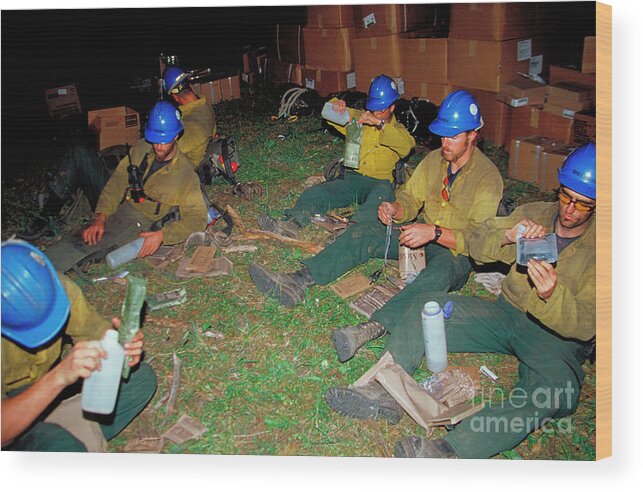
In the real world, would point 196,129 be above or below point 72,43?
below

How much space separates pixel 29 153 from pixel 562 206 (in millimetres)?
3303

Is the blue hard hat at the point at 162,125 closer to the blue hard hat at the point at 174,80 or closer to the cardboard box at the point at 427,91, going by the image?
the blue hard hat at the point at 174,80

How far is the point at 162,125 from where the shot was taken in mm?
4289

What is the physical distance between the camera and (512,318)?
3.32m

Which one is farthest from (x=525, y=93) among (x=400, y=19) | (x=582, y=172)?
(x=582, y=172)

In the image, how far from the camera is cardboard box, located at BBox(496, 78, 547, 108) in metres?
5.67

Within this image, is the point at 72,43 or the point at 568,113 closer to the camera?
the point at 72,43

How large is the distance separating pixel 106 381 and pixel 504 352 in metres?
2.29

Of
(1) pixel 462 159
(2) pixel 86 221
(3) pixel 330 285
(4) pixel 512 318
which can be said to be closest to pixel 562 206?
(4) pixel 512 318

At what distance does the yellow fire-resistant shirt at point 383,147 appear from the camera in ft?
15.5

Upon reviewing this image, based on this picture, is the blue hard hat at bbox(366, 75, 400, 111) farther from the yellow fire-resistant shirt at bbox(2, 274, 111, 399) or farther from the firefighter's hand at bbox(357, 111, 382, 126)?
the yellow fire-resistant shirt at bbox(2, 274, 111, 399)

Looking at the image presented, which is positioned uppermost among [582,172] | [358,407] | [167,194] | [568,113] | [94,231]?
[568,113]

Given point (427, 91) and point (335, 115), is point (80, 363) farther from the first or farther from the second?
point (427, 91)

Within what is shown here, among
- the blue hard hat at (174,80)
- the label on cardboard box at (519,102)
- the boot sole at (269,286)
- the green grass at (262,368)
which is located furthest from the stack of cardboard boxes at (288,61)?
the boot sole at (269,286)
